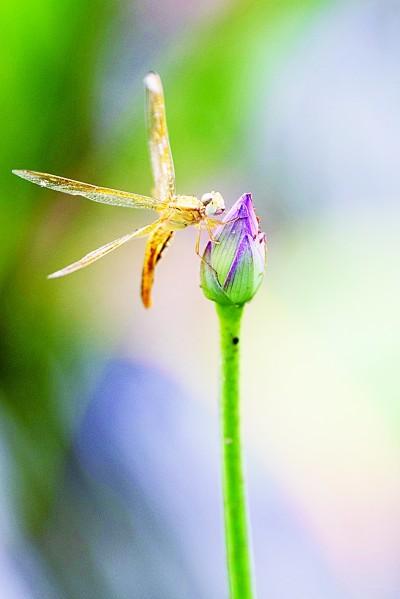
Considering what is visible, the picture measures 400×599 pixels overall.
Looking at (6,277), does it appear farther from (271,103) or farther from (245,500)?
(245,500)

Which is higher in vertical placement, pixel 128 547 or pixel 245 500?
pixel 245 500

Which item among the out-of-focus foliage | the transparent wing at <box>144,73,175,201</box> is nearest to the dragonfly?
the transparent wing at <box>144,73,175,201</box>

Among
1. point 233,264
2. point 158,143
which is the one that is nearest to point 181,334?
point 158,143

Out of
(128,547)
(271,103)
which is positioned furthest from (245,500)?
(271,103)

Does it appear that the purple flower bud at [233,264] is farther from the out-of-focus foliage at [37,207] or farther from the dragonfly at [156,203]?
the out-of-focus foliage at [37,207]

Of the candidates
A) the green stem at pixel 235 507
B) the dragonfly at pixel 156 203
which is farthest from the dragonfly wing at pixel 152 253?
the green stem at pixel 235 507

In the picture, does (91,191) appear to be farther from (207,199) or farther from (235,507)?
(235,507)
